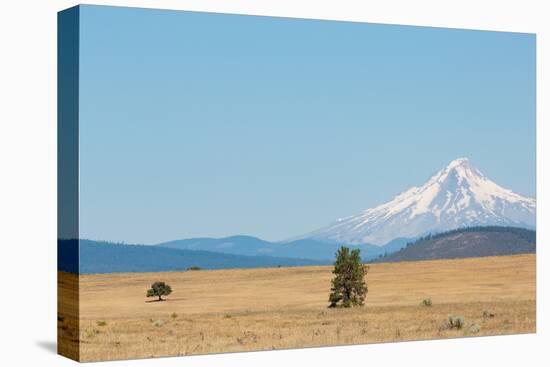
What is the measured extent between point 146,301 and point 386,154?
6203mm

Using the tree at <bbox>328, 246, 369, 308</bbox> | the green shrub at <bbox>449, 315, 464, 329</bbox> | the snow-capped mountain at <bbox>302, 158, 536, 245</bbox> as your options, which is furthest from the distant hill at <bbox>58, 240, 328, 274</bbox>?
the green shrub at <bbox>449, 315, 464, 329</bbox>

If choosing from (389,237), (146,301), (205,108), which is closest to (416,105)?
(389,237)

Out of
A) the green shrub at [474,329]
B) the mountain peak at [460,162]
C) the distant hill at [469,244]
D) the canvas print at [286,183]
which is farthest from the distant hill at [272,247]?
the green shrub at [474,329]

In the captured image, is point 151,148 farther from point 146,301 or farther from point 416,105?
point 416,105

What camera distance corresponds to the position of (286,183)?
2927 cm

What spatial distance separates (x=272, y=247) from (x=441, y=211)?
4.43m

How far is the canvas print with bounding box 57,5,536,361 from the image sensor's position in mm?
26984

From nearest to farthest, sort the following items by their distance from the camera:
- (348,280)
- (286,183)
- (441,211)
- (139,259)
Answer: (139,259)
(286,183)
(348,280)
(441,211)

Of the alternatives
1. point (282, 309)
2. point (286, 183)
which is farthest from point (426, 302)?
point (286, 183)

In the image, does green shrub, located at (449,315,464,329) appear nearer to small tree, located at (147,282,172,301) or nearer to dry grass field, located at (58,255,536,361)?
dry grass field, located at (58,255,536,361)

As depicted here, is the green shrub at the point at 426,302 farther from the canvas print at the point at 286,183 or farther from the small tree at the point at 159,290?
the small tree at the point at 159,290

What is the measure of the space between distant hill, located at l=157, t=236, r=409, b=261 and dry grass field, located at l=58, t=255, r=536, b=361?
332 millimetres

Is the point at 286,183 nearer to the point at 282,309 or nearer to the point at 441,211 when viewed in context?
the point at 282,309

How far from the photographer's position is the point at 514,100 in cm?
3172
